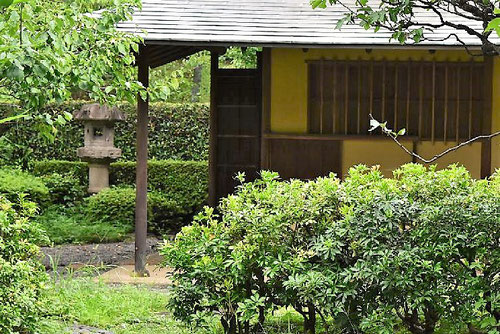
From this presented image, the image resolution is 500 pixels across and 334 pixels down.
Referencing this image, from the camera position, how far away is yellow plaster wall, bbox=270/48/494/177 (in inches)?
400

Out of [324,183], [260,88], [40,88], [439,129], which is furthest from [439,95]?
[40,88]

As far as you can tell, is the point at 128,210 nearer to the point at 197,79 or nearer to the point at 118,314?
the point at 118,314

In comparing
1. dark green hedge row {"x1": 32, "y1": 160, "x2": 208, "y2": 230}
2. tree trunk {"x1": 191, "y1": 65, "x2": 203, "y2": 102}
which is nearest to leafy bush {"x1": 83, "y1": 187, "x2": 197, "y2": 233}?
dark green hedge row {"x1": 32, "y1": 160, "x2": 208, "y2": 230}

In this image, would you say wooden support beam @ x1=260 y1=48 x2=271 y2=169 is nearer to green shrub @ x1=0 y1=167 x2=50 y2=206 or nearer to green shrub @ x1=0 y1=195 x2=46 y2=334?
green shrub @ x1=0 y1=195 x2=46 y2=334

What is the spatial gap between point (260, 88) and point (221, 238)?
19.7 feet

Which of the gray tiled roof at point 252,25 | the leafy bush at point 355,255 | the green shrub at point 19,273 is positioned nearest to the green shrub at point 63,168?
the gray tiled roof at point 252,25

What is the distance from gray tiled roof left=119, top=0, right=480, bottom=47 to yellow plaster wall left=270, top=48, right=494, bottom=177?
62 cm

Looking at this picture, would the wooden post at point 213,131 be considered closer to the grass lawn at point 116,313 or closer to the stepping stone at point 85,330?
the grass lawn at point 116,313

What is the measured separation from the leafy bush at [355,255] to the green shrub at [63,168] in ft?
34.3

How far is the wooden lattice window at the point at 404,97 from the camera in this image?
9922mm

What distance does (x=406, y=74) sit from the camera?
10.0 metres

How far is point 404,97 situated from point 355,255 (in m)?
5.36

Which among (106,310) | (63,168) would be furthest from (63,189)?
(106,310)

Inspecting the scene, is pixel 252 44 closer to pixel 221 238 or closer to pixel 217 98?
pixel 217 98
